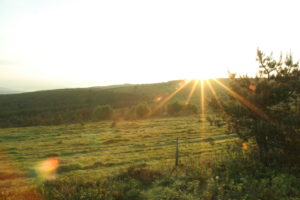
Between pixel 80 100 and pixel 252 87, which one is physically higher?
pixel 252 87

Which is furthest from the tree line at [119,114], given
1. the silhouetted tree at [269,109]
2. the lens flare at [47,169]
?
the silhouetted tree at [269,109]

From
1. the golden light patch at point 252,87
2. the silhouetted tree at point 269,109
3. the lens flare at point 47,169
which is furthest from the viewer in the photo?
the lens flare at point 47,169

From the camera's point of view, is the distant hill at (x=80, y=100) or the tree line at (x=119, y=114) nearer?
the tree line at (x=119, y=114)

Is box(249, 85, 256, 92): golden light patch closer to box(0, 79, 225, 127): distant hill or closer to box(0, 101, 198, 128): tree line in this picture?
box(0, 101, 198, 128): tree line

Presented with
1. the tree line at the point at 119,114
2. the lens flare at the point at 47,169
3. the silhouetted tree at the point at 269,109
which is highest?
the silhouetted tree at the point at 269,109

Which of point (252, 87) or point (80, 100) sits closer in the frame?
point (252, 87)

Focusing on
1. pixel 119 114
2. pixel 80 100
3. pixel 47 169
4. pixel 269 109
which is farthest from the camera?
pixel 80 100

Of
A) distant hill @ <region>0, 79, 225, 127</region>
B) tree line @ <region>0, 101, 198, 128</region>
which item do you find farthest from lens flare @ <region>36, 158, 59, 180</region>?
distant hill @ <region>0, 79, 225, 127</region>

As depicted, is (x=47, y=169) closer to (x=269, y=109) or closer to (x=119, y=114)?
(x=269, y=109)

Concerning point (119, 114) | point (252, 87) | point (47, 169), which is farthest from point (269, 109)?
point (119, 114)

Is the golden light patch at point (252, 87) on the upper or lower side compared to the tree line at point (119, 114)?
upper

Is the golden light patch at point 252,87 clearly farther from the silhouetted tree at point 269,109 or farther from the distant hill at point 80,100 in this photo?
the distant hill at point 80,100

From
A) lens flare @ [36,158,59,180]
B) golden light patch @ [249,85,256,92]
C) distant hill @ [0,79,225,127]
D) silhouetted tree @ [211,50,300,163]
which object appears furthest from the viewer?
distant hill @ [0,79,225,127]

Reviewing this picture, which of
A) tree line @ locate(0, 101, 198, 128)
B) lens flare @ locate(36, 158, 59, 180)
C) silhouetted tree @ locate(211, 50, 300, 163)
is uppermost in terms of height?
silhouetted tree @ locate(211, 50, 300, 163)
